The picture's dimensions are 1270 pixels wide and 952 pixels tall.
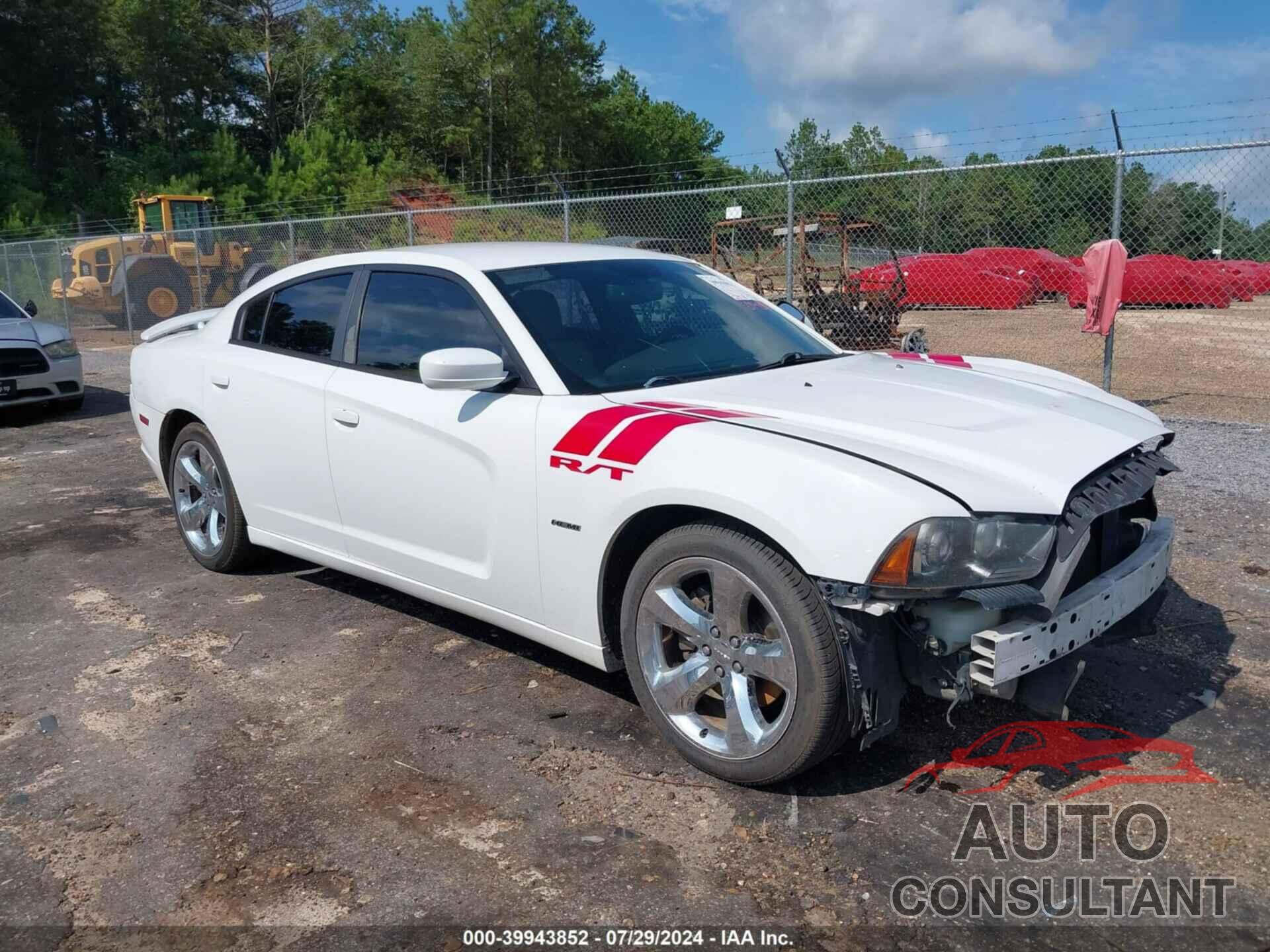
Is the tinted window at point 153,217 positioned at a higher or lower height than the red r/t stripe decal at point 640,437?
higher

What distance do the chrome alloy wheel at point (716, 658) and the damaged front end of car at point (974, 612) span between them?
8.8 inches

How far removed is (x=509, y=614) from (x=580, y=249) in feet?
5.30

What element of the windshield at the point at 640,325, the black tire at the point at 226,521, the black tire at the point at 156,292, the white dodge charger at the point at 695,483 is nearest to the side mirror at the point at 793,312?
Answer: the white dodge charger at the point at 695,483

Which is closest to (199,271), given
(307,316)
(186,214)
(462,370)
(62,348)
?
(186,214)

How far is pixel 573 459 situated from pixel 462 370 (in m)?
0.51

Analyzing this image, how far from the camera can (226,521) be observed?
197 inches

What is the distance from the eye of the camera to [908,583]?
2656mm

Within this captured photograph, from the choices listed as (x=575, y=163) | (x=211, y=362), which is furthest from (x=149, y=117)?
(x=211, y=362)

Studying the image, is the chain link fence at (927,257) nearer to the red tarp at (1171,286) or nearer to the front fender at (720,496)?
the red tarp at (1171,286)

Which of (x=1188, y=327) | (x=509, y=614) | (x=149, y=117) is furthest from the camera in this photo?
(x=149, y=117)

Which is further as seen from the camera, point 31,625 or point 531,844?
point 31,625

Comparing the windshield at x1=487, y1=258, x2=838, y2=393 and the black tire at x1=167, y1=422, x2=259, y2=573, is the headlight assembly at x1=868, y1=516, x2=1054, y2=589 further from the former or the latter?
the black tire at x1=167, y1=422, x2=259, y2=573

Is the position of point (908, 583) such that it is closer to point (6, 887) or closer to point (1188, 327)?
point (6, 887)

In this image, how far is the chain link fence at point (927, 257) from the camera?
36.2 ft
